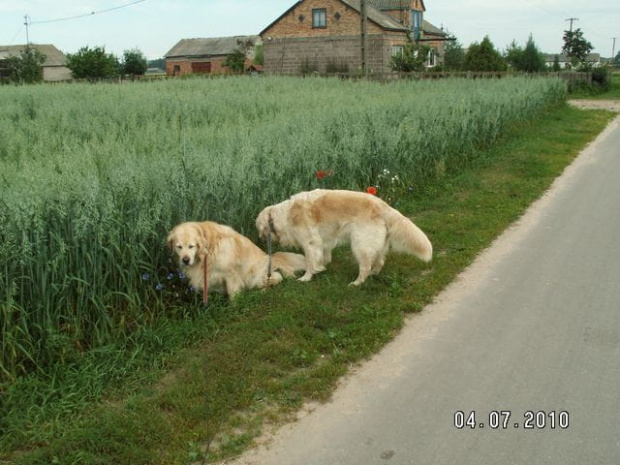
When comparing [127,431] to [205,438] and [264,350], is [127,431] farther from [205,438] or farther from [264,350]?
[264,350]

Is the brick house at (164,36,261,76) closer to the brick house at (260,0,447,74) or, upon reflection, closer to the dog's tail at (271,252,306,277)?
the brick house at (260,0,447,74)

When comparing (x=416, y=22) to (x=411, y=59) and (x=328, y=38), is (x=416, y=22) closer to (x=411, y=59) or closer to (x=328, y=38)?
(x=328, y=38)

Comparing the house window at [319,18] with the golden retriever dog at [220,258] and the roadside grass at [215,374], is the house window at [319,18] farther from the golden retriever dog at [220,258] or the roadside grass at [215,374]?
the golden retriever dog at [220,258]

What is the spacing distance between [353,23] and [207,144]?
4934 centimetres

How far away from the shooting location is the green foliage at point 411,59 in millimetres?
43000

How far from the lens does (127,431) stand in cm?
400

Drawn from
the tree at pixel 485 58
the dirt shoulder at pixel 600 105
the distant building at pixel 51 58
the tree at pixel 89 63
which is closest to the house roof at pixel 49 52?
the distant building at pixel 51 58

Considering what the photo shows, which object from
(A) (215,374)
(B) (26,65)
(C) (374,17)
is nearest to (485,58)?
(C) (374,17)

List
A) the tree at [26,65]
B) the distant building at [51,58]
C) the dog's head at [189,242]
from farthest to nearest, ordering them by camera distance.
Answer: the distant building at [51,58], the tree at [26,65], the dog's head at [189,242]

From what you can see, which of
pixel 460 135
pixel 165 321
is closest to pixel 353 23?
Result: pixel 460 135

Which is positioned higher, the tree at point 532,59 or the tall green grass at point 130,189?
the tree at point 532,59

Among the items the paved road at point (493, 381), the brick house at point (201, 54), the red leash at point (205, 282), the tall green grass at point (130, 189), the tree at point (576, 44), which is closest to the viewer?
the paved road at point (493, 381)

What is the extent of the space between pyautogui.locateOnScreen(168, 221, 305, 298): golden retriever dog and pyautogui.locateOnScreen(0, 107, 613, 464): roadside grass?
0.65 feet

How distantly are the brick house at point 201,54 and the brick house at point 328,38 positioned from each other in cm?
1439
